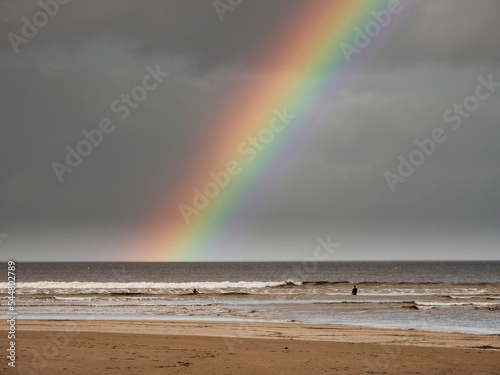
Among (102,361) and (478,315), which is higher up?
(478,315)

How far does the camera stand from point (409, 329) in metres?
27.3

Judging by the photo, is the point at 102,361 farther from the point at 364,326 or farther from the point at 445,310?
the point at 445,310

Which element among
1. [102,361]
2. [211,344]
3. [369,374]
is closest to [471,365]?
[369,374]

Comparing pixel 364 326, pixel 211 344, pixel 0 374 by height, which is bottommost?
pixel 0 374

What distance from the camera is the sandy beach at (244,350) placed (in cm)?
1559

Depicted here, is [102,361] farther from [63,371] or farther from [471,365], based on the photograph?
[471,365]

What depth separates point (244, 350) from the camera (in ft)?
63.0

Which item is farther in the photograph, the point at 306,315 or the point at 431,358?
the point at 306,315

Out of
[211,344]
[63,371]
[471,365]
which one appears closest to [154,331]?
[211,344]

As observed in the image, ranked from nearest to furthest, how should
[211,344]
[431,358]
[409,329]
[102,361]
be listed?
[102,361] → [431,358] → [211,344] → [409,329]

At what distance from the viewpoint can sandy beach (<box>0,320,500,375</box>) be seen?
15.6 m

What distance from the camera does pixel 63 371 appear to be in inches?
571

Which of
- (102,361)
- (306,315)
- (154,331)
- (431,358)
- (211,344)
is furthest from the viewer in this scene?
(306,315)

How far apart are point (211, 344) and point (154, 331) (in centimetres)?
549
